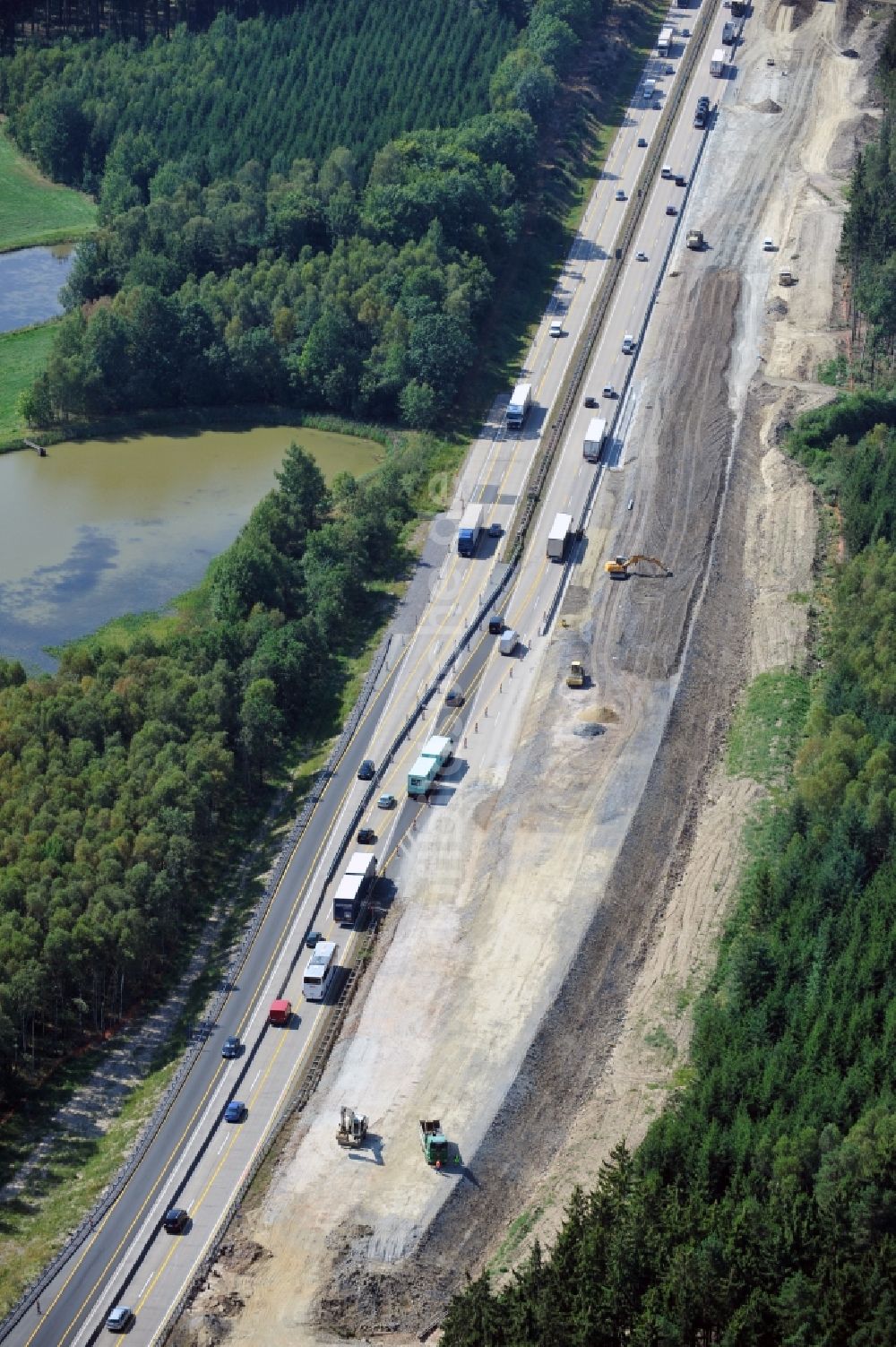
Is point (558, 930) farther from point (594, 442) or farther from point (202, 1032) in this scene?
point (594, 442)

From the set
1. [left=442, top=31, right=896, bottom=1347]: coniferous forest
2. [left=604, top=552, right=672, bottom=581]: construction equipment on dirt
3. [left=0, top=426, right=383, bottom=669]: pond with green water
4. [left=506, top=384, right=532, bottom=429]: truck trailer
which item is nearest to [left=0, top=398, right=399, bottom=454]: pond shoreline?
[left=0, top=426, right=383, bottom=669]: pond with green water

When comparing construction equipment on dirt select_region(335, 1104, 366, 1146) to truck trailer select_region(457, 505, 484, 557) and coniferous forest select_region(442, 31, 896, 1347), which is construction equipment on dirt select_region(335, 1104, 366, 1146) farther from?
truck trailer select_region(457, 505, 484, 557)

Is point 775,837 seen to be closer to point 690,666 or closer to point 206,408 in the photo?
point 690,666

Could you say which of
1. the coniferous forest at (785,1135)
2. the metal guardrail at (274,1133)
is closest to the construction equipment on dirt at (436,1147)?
the metal guardrail at (274,1133)

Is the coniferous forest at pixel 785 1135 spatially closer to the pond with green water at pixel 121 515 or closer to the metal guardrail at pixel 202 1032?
the metal guardrail at pixel 202 1032

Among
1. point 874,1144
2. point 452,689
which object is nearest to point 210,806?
point 452,689
